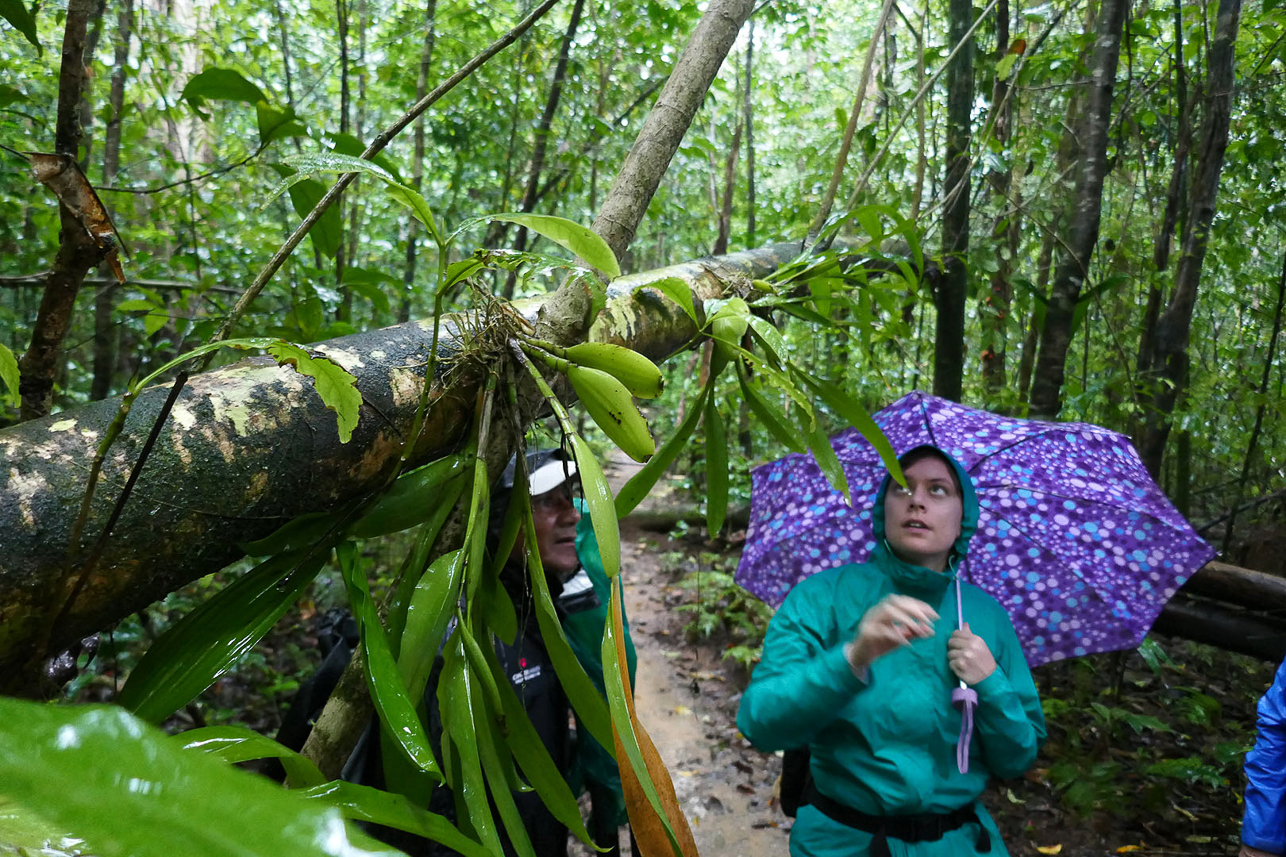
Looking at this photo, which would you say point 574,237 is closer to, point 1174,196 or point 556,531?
point 556,531

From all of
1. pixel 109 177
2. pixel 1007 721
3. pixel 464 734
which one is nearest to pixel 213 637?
pixel 464 734

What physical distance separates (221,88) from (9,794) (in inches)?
65.7

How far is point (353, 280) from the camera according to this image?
1794 millimetres

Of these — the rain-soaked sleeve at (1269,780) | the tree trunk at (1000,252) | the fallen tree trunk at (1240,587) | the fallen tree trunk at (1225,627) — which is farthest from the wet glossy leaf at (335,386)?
the fallen tree trunk at (1225,627)

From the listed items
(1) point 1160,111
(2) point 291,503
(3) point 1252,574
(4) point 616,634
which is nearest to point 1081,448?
(3) point 1252,574

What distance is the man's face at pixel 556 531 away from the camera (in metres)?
2.16

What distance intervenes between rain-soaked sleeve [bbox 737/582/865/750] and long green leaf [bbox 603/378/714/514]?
83cm

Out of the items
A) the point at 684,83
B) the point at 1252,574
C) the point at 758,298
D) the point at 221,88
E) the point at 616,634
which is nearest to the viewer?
the point at 616,634

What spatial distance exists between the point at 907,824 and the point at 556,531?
4.12ft

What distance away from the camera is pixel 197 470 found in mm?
856

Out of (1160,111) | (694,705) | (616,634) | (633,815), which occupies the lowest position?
(694,705)

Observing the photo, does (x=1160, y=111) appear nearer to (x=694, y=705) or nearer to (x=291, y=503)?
(x=694, y=705)

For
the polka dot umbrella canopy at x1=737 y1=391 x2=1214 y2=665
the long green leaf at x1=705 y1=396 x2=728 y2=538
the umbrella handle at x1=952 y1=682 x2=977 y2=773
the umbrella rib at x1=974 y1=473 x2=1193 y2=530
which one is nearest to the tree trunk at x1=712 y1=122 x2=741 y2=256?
the polka dot umbrella canopy at x1=737 y1=391 x2=1214 y2=665

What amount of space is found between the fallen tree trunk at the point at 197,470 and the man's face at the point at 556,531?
3.33 feet
